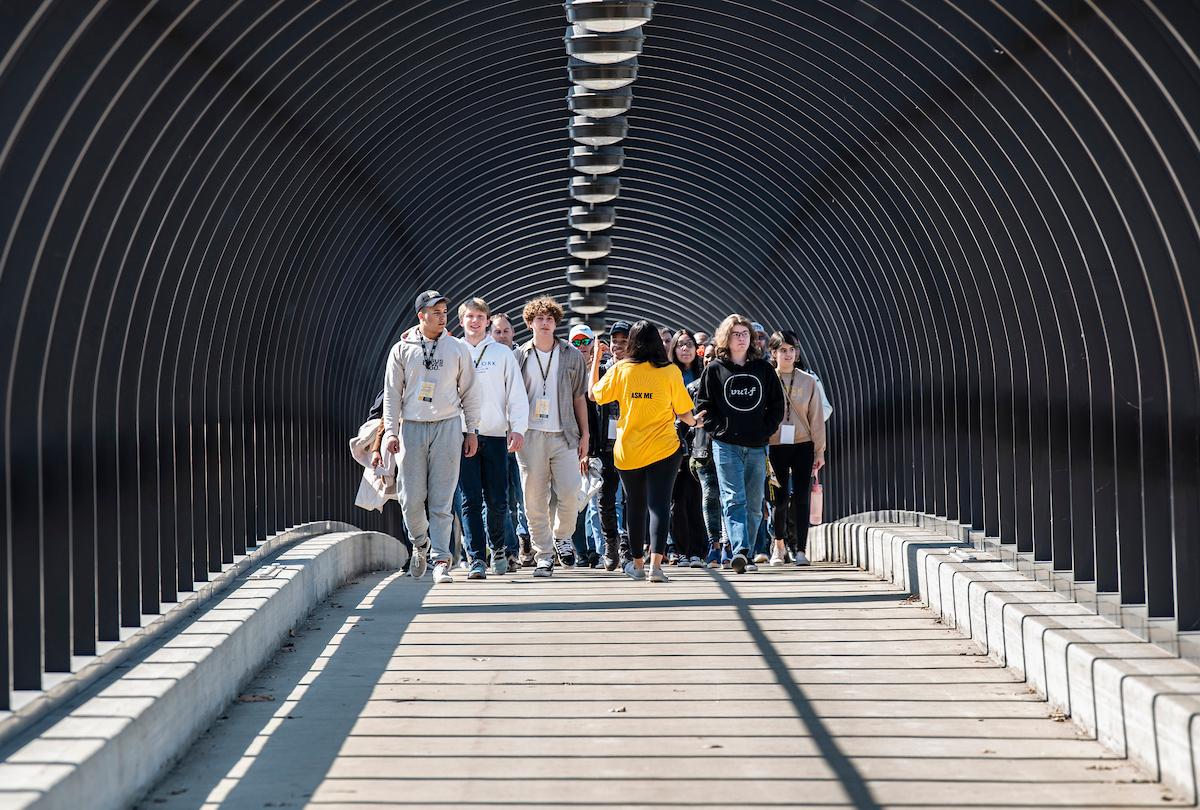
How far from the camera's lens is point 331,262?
42.9 ft

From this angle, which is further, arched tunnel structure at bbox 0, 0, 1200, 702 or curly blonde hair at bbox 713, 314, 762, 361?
curly blonde hair at bbox 713, 314, 762, 361

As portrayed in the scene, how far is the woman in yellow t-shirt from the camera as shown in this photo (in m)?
10.8

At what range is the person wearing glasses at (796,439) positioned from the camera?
12.4 metres

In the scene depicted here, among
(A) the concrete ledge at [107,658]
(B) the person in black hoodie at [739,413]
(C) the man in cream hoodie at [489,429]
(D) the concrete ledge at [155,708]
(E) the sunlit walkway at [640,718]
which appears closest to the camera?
(D) the concrete ledge at [155,708]

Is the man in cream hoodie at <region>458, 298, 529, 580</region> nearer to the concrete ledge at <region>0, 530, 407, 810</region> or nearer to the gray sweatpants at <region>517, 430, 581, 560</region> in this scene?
the gray sweatpants at <region>517, 430, 581, 560</region>

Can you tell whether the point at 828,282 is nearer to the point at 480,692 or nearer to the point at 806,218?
the point at 806,218

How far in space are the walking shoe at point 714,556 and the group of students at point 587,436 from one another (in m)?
0.04

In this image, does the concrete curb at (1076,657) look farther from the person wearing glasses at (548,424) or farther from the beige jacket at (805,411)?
the person wearing glasses at (548,424)

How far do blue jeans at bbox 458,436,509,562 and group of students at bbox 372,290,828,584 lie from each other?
0.01 metres

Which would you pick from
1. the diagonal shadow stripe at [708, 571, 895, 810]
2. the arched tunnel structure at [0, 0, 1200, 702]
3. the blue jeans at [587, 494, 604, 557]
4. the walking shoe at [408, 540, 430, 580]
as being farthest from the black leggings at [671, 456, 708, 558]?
the diagonal shadow stripe at [708, 571, 895, 810]

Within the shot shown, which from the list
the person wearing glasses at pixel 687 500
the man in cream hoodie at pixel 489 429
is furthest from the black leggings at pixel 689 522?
the man in cream hoodie at pixel 489 429

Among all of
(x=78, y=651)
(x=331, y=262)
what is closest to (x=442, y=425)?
(x=331, y=262)

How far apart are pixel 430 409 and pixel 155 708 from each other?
4880 mm

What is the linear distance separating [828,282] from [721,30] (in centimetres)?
335
